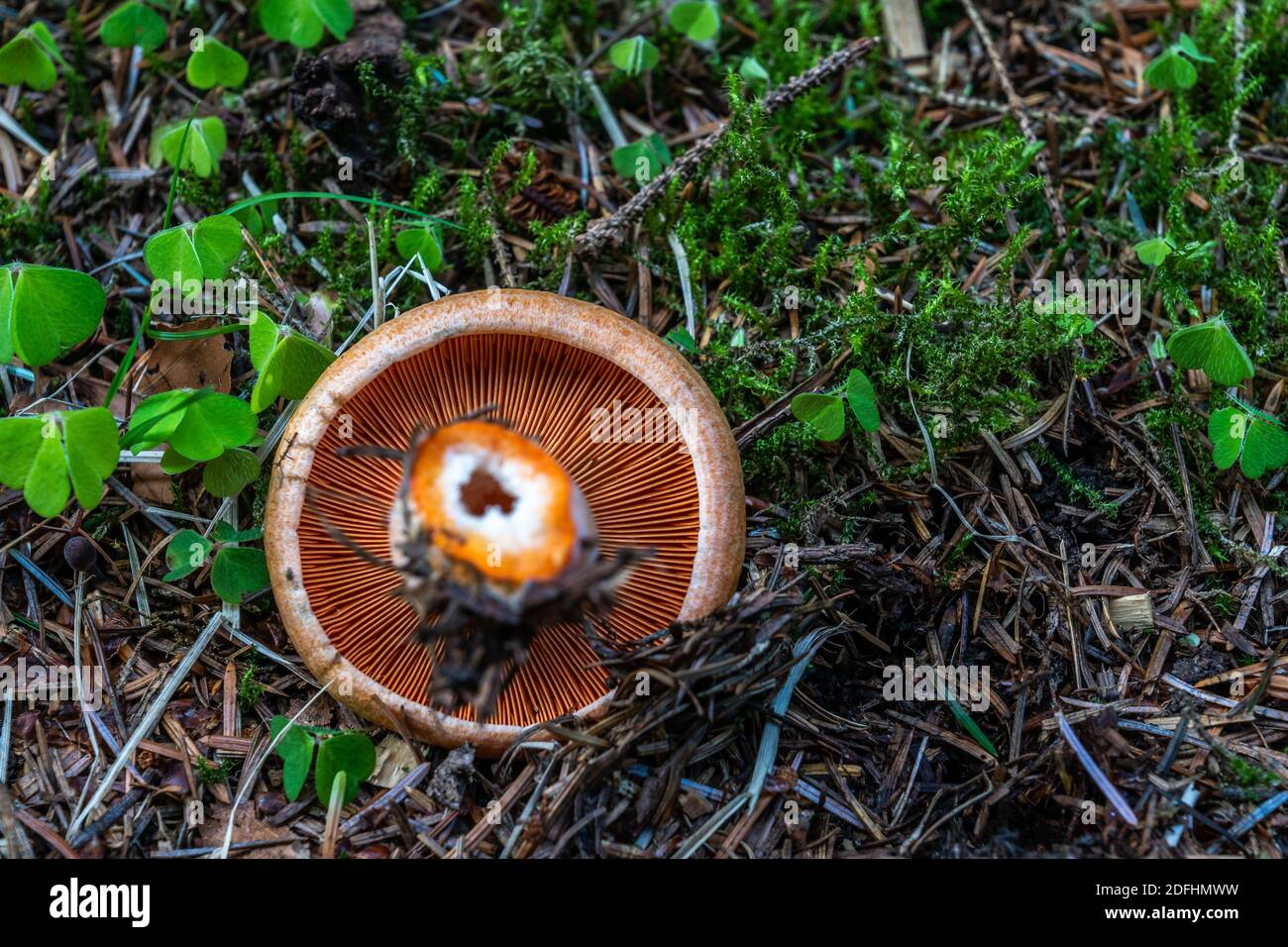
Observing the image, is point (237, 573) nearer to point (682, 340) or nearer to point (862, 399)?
point (682, 340)

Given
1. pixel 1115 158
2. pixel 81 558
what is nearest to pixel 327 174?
pixel 81 558

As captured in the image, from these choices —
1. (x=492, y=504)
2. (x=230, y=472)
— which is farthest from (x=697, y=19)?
(x=230, y=472)

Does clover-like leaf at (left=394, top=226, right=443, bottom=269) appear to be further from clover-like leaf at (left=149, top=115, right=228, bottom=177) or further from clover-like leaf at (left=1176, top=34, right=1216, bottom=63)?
clover-like leaf at (left=1176, top=34, right=1216, bottom=63)

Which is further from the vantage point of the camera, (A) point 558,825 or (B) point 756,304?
(B) point 756,304

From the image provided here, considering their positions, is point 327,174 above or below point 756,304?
above

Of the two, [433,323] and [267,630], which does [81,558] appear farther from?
[433,323]

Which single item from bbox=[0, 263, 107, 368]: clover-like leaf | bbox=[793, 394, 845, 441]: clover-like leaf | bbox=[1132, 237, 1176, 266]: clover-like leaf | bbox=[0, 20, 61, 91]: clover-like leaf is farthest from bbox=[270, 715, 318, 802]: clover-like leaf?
bbox=[1132, 237, 1176, 266]: clover-like leaf
